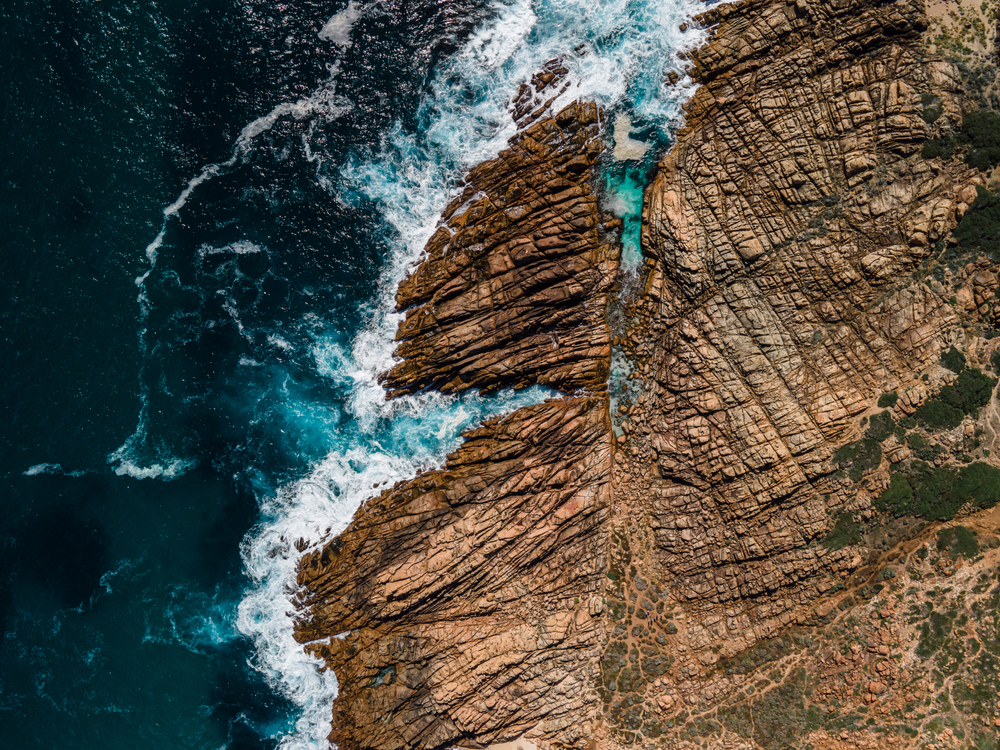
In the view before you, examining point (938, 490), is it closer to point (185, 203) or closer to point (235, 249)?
point (235, 249)

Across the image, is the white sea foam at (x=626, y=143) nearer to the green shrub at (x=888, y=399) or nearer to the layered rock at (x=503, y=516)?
the layered rock at (x=503, y=516)

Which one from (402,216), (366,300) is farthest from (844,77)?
(366,300)


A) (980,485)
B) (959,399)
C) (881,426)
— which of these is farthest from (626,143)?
(980,485)

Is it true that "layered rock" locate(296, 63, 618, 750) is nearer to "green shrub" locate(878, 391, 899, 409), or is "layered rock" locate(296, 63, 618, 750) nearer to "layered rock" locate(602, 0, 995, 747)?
"layered rock" locate(602, 0, 995, 747)

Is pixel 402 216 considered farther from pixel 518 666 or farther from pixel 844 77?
pixel 518 666

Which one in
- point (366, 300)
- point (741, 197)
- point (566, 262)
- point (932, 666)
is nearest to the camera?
point (932, 666)

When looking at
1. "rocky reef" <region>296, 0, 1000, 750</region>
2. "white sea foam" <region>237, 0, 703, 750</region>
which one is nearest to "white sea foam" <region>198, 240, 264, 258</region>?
"white sea foam" <region>237, 0, 703, 750</region>

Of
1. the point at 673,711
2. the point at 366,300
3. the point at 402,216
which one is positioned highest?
the point at 402,216
